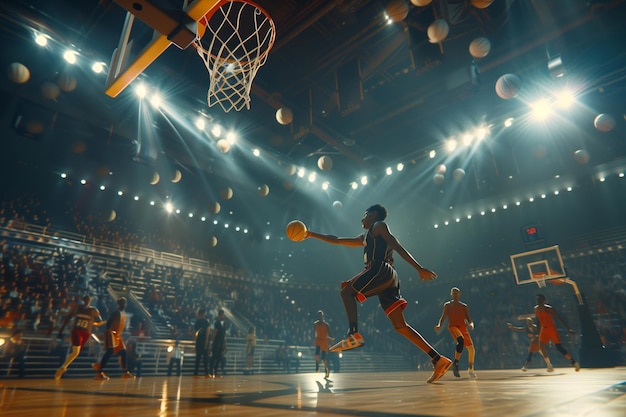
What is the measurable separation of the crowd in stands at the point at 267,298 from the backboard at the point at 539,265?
6.77 feet

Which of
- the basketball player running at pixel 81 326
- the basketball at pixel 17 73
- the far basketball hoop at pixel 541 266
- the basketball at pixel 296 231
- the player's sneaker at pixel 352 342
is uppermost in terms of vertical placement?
the basketball at pixel 17 73

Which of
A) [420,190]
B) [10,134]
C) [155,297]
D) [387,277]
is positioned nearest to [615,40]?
[387,277]

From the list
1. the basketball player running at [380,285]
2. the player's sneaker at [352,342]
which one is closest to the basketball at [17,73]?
the basketball player running at [380,285]

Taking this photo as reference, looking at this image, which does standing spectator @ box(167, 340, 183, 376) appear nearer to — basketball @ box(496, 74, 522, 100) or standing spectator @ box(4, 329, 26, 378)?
standing spectator @ box(4, 329, 26, 378)

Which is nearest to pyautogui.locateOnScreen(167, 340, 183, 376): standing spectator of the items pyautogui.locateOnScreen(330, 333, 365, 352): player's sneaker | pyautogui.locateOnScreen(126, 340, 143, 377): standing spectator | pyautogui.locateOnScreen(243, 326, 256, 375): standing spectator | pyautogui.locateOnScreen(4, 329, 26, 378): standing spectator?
pyautogui.locateOnScreen(126, 340, 143, 377): standing spectator

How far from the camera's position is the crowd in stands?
512 inches

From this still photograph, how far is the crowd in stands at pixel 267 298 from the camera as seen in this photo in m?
13.0

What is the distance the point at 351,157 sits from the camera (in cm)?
1327

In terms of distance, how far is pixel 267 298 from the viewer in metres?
21.6

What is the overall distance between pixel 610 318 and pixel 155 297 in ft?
61.5

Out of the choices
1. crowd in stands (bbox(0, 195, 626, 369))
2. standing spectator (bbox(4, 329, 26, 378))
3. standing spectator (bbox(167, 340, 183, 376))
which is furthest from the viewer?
crowd in stands (bbox(0, 195, 626, 369))

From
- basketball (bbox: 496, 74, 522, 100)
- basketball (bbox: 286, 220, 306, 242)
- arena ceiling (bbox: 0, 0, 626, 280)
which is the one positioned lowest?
basketball (bbox: 286, 220, 306, 242)

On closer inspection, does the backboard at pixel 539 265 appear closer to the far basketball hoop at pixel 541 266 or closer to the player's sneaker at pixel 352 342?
the far basketball hoop at pixel 541 266

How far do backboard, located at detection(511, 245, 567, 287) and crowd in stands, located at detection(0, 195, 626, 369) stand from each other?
2063 mm
